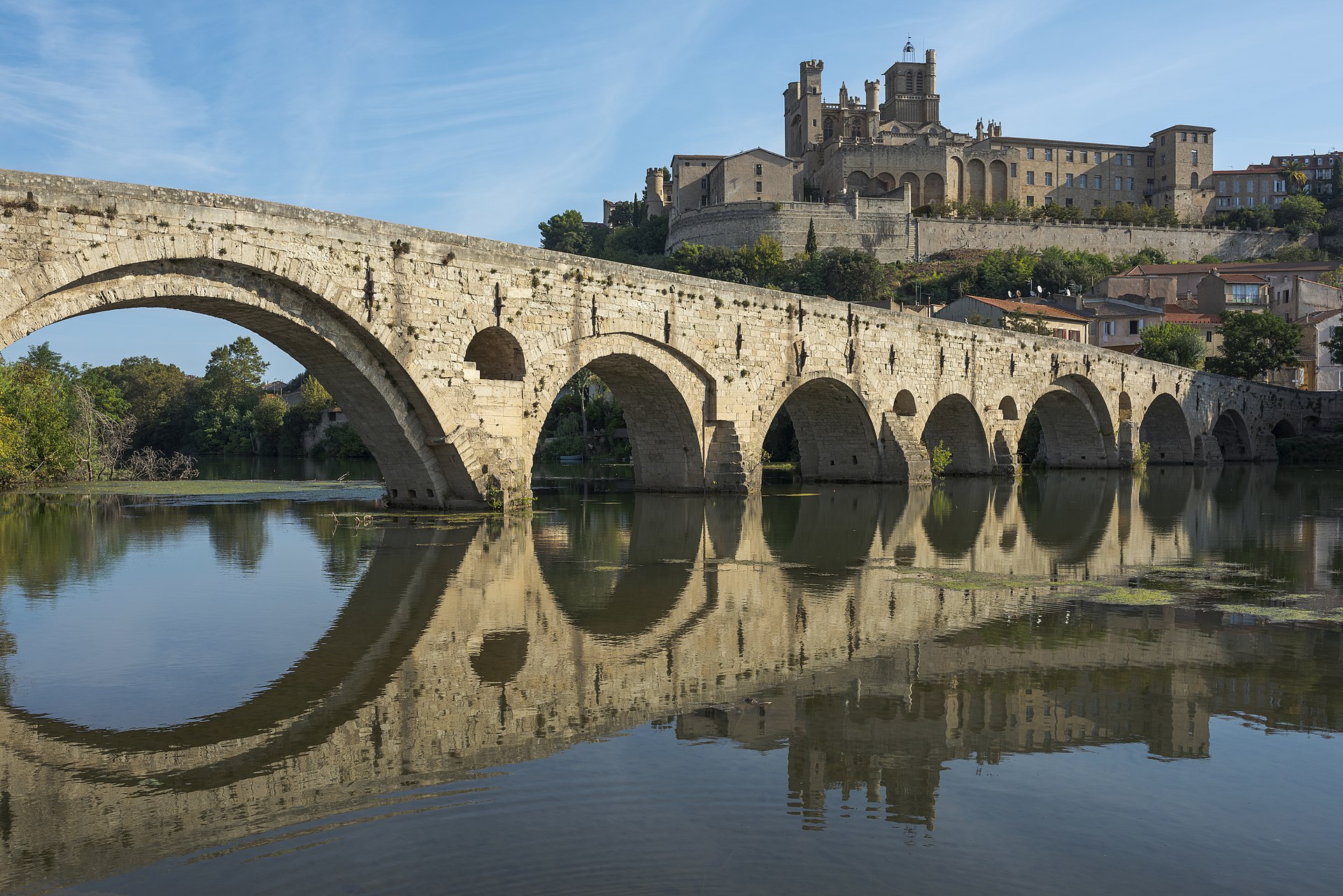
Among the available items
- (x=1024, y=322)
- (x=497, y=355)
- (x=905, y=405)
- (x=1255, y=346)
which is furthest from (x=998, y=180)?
(x=497, y=355)

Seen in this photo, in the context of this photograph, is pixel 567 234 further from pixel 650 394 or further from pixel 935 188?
pixel 650 394

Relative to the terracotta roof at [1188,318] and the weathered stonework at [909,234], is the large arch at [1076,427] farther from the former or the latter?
the weathered stonework at [909,234]

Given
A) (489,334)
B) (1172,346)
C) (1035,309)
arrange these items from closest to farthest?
(489,334) < (1172,346) < (1035,309)

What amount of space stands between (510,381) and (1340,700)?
49.4 feet

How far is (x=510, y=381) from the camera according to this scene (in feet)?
→ 65.3

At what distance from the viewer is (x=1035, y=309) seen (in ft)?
197

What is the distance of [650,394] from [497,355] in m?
5.31

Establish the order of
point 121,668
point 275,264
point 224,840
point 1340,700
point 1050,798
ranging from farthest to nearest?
point 275,264 < point 121,668 < point 1340,700 < point 1050,798 < point 224,840

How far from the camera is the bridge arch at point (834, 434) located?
99.3ft

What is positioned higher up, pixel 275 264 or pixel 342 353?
pixel 275 264

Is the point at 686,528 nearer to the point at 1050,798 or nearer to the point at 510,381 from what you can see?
the point at 510,381

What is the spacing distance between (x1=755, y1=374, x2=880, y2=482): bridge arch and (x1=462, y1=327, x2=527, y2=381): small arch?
1130cm

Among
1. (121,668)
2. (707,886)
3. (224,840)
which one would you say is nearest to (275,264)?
(121,668)

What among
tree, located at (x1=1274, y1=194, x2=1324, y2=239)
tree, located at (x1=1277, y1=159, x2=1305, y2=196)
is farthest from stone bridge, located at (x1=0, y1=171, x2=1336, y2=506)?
tree, located at (x1=1277, y1=159, x2=1305, y2=196)
